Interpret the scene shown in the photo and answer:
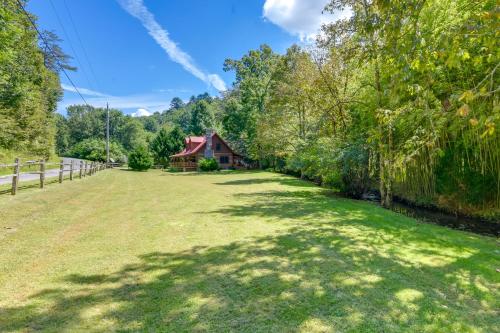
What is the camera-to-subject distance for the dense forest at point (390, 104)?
3387 mm

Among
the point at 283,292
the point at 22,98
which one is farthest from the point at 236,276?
the point at 22,98

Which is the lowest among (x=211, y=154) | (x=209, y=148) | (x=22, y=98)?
(x=211, y=154)

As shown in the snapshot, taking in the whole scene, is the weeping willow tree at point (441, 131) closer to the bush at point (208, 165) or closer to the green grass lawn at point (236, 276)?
the green grass lawn at point (236, 276)

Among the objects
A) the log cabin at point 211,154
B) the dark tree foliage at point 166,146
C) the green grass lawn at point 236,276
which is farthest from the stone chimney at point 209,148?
the green grass lawn at point 236,276

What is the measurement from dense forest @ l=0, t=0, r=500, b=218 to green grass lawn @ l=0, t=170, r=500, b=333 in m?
1.79

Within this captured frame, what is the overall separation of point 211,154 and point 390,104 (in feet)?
106

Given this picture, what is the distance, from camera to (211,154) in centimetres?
3838

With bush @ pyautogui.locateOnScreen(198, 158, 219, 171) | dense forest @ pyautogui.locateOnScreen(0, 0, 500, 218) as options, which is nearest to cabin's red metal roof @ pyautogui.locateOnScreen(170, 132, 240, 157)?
bush @ pyautogui.locateOnScreen(198, 158, 219, 171)

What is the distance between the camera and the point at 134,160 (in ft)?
111

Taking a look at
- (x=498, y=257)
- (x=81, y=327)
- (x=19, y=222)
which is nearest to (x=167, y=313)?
Answer: (x=81, y=327)

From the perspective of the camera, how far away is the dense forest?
11.1 feet

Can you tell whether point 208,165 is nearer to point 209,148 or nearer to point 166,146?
point 209,148

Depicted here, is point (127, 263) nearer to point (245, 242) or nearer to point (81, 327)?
point (81, 327)

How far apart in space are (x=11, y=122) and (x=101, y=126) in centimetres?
5198
